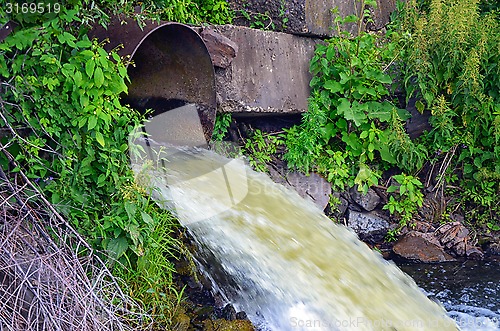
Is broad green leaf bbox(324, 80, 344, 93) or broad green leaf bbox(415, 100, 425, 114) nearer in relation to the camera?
broad green leaf bbox(324, 80, 344, 93)

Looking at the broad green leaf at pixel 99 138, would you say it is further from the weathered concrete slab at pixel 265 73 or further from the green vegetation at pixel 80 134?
the weathered concrete slab at pixel 265 73

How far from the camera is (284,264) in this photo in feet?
11.9

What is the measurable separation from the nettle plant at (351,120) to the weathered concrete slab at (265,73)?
0.45ft

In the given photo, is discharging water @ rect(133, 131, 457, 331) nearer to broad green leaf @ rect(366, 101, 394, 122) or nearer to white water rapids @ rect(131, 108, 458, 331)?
white water rapids @ rect(131, 108, 458, 331)

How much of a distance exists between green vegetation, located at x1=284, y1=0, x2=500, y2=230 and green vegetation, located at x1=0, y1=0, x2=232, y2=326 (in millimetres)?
2263

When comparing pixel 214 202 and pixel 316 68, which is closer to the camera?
pixel 214 202

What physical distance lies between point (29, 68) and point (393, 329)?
2.54 metres

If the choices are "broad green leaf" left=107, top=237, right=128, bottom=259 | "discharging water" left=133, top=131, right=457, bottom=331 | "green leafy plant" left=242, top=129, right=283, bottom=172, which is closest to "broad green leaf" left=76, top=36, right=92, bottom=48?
"discharging water" left=133, top=131, right=457, bottom=331

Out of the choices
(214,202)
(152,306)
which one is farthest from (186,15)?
(152,306)

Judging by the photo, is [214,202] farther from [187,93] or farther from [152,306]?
[187,93]

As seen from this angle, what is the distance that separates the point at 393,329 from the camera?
3434mm

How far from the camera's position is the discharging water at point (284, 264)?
3.47 m

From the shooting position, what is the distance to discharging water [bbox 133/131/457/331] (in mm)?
3465

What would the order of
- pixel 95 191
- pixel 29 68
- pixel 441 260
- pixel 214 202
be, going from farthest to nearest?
1. pixel 441 260
2. pixel 214 202
3. pixel 95 191
4. pixel 29 68
